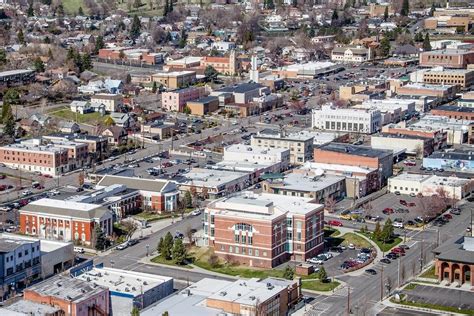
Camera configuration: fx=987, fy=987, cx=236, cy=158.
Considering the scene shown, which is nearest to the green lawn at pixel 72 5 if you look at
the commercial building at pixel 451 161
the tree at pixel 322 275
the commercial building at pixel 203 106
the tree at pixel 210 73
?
the tree at pixel 210 73

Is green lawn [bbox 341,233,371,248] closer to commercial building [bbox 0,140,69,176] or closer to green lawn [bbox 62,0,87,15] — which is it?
commercial building [bbox 0,140,69,176]

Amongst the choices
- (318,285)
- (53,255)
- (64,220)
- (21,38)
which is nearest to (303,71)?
(21,38)

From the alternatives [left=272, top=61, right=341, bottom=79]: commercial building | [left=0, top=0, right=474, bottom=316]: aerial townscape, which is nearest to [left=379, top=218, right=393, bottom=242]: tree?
[left=0, top=0, right=474, bottom=316]: aerial townscape

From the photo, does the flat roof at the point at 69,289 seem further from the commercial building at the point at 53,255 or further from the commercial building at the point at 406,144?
the commercial building at the point at 406,144

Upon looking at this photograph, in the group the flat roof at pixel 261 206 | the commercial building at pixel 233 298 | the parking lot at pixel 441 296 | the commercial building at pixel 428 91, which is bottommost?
the parking lot at pixel 441 296

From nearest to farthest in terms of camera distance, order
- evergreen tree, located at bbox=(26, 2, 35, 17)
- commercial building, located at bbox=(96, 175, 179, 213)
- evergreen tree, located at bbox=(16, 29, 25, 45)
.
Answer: commercial building, located at bbox=(96, 175, 179, 213), evergreen tree, located at bbox=(16, 29, 25, 45), evergreen tree, located at bbox=(26, 2, 35, 17)

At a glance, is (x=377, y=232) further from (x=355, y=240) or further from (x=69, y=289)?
(x=69, y=289)

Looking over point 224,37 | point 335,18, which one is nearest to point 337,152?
point 224,37
